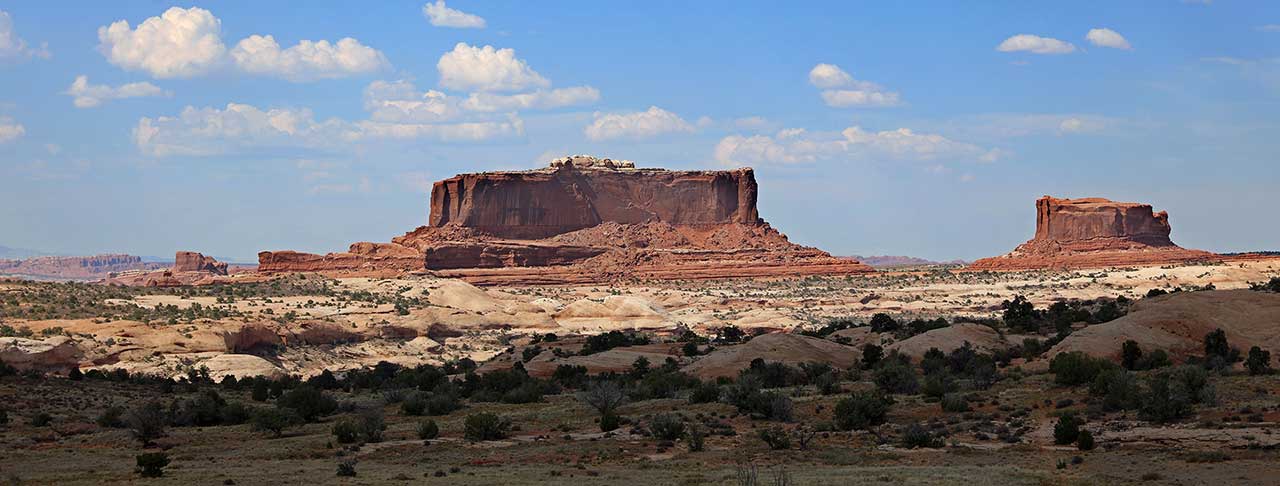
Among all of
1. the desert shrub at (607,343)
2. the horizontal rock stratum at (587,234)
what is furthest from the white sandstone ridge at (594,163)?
the desert shrub at (607,343)

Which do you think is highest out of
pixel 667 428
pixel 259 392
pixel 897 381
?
pixel 897 381

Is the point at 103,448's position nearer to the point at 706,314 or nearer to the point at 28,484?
the point at 28,484

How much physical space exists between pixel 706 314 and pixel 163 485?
60652mm

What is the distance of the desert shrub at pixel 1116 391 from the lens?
88.9ft

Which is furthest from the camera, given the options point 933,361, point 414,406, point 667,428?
point 933,361

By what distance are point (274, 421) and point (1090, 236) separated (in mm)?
92662

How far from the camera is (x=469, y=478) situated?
68.2 feet

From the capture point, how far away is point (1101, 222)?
11025 centimetres

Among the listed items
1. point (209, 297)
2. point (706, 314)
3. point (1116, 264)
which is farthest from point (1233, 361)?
point (1116, 264)

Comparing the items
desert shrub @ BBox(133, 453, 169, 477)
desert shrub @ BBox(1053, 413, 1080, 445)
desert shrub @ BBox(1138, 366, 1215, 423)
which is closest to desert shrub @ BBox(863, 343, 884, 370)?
desert shrub @ BBox(1138, 366, 1215, 423)

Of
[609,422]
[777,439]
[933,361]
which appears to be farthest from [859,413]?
[933,361]

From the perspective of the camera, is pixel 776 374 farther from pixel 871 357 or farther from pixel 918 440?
pixel 918 440

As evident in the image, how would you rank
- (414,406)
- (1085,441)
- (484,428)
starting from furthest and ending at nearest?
(414,406), (484,428), (1085,441)

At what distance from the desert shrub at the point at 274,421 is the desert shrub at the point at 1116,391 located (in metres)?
16.6
